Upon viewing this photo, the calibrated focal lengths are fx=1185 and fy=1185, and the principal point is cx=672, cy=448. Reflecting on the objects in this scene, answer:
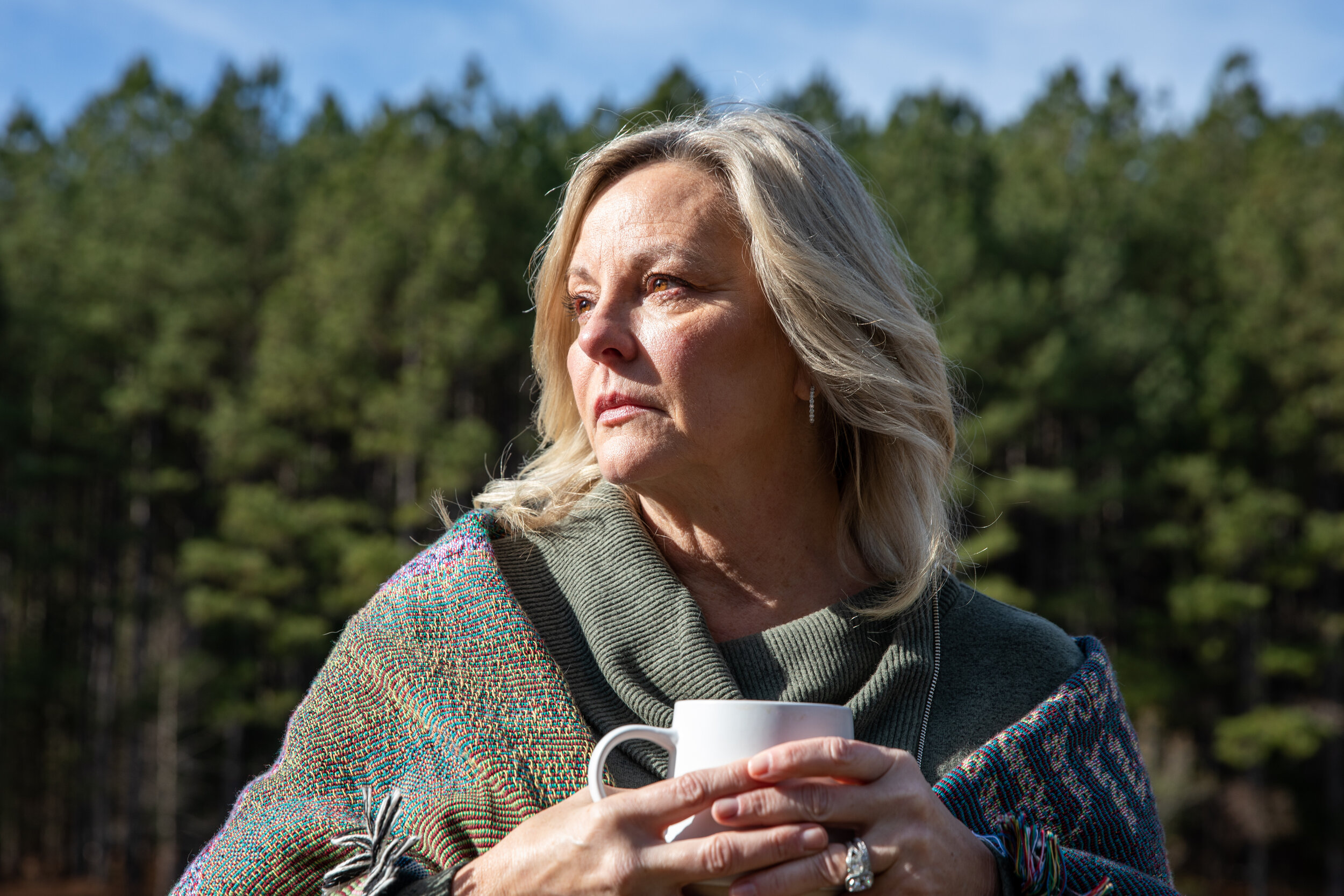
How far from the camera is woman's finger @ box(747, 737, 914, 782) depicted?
51.2 inches

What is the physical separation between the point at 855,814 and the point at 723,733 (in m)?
0.19

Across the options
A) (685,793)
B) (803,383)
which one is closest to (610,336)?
(803,383)

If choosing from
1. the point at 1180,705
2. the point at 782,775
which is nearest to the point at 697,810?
the point at 782,775

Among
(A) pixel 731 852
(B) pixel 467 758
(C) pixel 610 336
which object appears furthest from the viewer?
(C) pixel 610 336

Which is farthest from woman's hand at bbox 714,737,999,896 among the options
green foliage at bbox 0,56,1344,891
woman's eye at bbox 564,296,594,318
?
green foliage at bbox 0,56,1344,891

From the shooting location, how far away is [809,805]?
133 centimetres

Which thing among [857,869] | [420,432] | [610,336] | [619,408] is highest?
[420,432]

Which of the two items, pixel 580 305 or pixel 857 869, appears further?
pixel 580 305

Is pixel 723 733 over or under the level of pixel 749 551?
under

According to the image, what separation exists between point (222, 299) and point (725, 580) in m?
22.3

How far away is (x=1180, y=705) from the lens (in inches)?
960

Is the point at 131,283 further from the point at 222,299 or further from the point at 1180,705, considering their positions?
the point at 1180,705

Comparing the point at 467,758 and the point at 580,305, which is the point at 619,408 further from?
the point at 467,758

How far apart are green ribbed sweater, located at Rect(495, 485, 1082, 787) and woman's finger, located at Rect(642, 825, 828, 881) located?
42 cm
